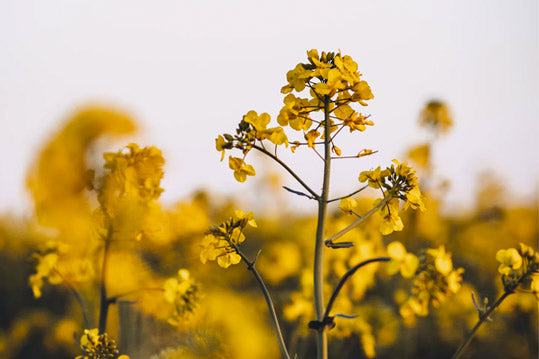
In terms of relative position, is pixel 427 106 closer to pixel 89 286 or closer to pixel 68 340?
pixel 89 286

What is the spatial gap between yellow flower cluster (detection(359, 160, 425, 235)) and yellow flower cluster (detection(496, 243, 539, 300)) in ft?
1.58

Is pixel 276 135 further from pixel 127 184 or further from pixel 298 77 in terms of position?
pixel 127 184

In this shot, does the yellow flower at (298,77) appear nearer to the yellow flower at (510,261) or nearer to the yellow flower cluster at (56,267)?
the yellow flower at (510,261)

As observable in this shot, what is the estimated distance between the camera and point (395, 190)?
4.32 feet

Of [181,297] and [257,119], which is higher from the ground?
[257,119]

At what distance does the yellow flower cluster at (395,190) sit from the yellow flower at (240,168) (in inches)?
14.4

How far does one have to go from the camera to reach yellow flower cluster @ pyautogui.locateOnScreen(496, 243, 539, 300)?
1.51 meters

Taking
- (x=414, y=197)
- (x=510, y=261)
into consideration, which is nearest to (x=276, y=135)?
(x=414, y=197)

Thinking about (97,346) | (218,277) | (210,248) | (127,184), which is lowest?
(218,277)

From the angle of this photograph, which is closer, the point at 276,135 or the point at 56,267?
the point at 276,135

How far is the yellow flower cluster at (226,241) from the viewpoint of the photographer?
132cm

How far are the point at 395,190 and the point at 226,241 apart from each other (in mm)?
512

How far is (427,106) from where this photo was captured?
4211 millimetres

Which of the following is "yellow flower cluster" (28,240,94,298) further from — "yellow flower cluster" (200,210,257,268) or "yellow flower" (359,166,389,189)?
"yellow flower" (359,166,389,189)
